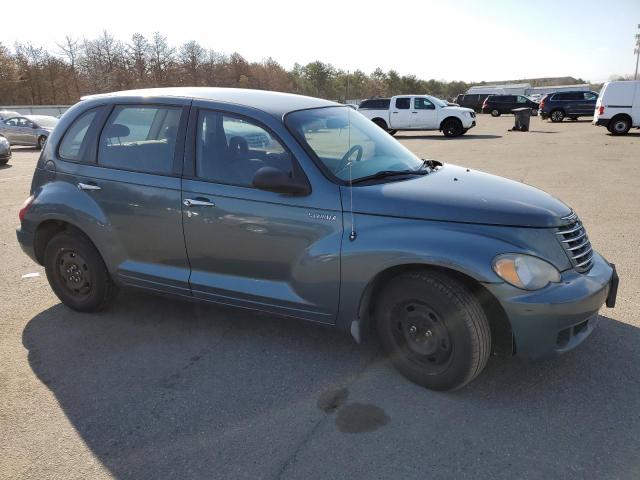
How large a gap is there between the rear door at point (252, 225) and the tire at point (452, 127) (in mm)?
21719

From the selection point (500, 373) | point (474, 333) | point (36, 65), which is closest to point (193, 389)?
point (474, 333)

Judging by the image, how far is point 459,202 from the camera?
9.83ft

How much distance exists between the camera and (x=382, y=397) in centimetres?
307

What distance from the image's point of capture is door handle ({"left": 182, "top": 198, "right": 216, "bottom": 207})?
3506mm

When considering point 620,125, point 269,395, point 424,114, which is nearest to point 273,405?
point 269,395

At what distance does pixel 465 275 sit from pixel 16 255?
5552 millimetres

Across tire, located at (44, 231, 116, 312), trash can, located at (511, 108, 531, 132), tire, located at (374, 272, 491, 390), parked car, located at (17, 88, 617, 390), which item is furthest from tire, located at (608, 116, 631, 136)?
tire, located at (44, 231, 116, 312)

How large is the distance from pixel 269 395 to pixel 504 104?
4154cm

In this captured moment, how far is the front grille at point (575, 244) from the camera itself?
2.96 metres

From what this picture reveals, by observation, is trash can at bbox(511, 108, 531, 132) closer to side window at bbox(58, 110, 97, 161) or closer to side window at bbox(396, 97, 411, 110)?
side window at bbox(396, 97, 411, 110)

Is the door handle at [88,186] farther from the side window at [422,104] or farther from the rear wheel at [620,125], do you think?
the rear wheel at [620,125]

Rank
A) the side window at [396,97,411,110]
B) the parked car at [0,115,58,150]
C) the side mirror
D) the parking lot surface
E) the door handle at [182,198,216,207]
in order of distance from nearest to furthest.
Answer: the parking lot surface
the side mirror
the door handle at [182,198,216,207]
the parked car at [0,115,58,150]
the side window at [396,97,411,110]

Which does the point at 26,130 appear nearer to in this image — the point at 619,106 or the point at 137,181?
the point at 137,181

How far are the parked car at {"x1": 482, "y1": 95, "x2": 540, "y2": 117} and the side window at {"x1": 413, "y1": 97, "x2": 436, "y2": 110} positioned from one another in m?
18.1
